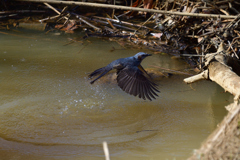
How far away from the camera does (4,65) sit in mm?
4707

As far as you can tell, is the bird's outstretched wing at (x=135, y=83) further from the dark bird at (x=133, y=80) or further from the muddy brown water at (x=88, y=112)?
the muddy brown water at (x=88, y=112)

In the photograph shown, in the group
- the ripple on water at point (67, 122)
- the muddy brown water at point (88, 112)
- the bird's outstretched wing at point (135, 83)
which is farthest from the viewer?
the bird's outstretched wing at point (135, 83)

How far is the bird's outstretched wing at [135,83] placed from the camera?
339cm

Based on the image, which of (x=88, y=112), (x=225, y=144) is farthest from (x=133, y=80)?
(x=225, y=144)

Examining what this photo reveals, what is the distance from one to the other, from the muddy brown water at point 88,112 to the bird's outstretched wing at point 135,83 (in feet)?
0.95

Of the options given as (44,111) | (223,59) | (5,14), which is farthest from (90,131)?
(5,14)

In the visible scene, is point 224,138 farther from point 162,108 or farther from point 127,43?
point 127,43

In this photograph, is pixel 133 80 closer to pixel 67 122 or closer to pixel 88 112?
pixel 88 112

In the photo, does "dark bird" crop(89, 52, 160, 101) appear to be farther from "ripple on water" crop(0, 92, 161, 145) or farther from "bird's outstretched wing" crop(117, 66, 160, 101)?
"ripple on water" crop(0, 92, 161, 145)

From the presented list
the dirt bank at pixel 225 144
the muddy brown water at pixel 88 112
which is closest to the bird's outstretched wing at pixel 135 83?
the muddy brown water at pixel 88 112

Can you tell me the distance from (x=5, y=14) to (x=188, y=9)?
214 inches

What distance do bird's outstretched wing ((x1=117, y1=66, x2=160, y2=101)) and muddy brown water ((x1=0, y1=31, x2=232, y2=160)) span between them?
0.29m

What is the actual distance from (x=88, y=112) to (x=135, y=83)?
80 centimetres

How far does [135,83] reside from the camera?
3.51m
